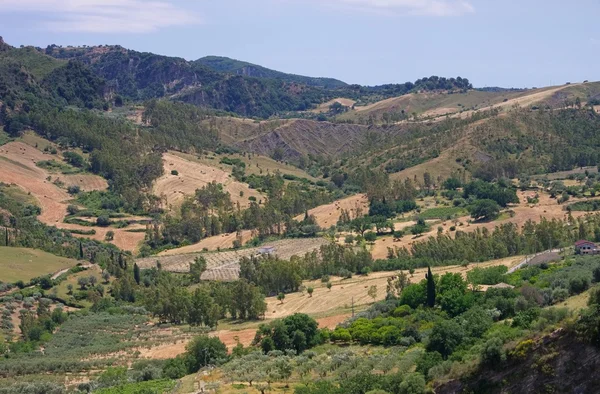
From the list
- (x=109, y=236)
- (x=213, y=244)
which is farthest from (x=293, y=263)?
(x=109, y=236)

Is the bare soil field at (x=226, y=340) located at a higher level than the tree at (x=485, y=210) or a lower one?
lower

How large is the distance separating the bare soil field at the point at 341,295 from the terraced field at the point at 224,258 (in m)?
14.8

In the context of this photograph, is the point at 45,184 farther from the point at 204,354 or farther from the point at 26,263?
the point at 204,354

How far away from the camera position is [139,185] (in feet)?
545

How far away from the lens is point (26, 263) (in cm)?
11562

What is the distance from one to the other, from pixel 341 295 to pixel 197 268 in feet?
80.3

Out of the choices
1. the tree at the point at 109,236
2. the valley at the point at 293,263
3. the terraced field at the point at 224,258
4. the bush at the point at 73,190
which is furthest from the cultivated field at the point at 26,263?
the bush at the point at 73,190

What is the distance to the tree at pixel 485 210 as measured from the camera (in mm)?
132625

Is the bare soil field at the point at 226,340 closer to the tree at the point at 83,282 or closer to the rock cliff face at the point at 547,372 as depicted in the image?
the tree at the point at 83,282

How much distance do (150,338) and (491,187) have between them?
249ft

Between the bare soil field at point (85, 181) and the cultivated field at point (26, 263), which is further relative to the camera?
the bare soil field at point (85, 181)

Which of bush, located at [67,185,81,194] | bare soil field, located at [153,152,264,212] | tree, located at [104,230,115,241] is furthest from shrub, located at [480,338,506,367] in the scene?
bush, located at [67,185,81,194]

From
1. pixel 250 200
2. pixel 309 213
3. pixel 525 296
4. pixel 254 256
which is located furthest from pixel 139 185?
pixel 525 296

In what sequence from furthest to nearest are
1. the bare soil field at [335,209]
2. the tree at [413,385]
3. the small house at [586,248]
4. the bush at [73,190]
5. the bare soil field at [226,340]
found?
the bush at [73,190] → the bare soil field at [335,209] → the small house at [586,248] → the bare soil field at [226,340] → the tree at [413,385]
